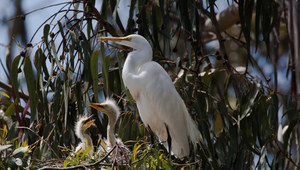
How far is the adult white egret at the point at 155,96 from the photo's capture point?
334 cm

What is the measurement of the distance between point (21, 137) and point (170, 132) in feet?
3.37

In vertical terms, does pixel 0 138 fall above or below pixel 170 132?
above

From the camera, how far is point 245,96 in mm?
3432

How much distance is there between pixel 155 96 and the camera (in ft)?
11.0

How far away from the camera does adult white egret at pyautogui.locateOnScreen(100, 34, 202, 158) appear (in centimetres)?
334

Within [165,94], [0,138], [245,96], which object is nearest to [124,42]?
[165,94]

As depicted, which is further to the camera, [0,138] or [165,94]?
[165,94]

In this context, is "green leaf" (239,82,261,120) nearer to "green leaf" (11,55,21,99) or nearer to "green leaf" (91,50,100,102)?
"green leaf" (91,50,100,102)

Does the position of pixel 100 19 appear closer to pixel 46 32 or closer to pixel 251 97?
pixel 46 32

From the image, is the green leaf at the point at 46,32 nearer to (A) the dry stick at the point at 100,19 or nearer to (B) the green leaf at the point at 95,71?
(B) the green leaf at the point at 95,71

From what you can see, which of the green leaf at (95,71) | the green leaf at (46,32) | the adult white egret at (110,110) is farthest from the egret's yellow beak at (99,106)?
the green leaf at (46,32)

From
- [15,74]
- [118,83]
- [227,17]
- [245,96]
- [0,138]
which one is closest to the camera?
[0,138]

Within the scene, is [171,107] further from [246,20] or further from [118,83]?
[246,20]

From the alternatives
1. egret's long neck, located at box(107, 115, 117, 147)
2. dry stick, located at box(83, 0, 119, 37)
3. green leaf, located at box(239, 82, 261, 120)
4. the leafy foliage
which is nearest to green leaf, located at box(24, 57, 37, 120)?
the leafy foliage
